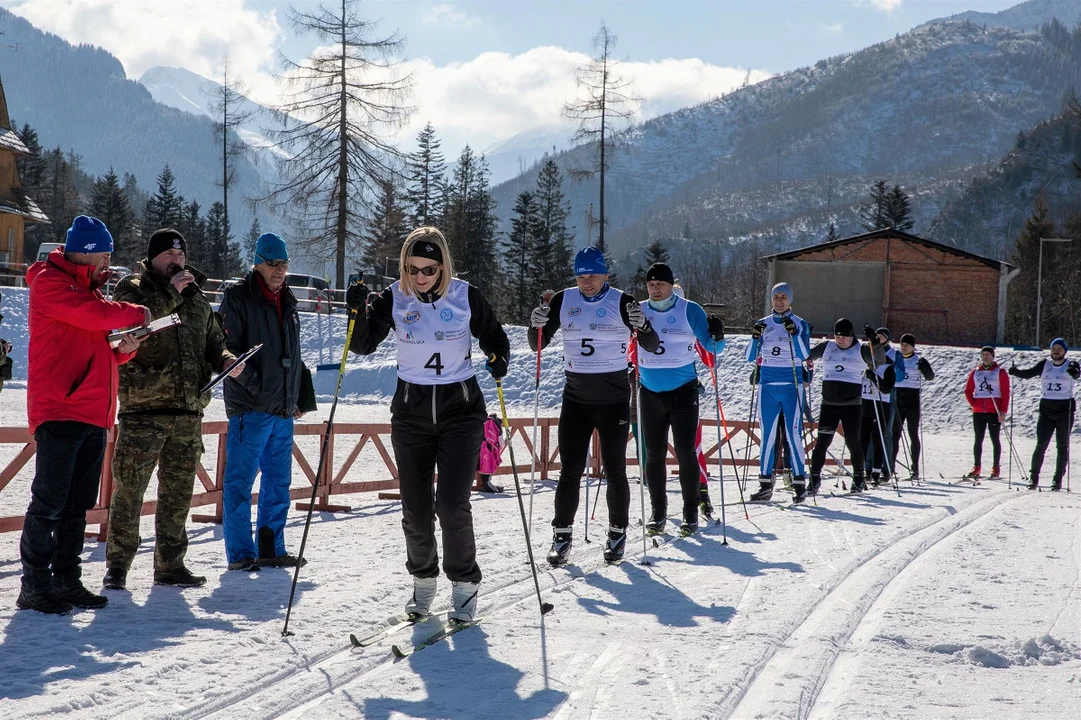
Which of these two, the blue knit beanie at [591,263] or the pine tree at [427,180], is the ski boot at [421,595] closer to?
the blue knit beanie at [591,263]

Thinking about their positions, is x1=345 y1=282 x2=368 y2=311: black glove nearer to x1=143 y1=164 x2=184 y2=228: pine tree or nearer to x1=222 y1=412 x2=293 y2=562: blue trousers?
x1=222 y1=412 x2=293 y2=562: blue trousers

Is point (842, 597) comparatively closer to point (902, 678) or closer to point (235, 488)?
point (902, 678)

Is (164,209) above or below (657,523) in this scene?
above

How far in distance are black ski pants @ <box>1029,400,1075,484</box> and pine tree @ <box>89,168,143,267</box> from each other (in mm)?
60222

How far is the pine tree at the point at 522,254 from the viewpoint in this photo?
61.4m

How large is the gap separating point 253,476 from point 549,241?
5718 cm

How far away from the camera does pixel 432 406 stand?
4863 millimetres

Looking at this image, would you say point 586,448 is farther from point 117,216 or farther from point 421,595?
point 117,216

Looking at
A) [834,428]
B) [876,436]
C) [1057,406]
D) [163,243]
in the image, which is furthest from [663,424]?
[1057,406]

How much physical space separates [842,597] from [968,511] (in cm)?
507

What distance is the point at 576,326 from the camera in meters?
6.74

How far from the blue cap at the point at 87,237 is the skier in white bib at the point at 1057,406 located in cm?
1289

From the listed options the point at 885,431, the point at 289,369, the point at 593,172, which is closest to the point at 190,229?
the point at 593,172

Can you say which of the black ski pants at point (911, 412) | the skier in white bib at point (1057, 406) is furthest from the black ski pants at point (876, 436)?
the skier in white bib at point (1057, 406)
